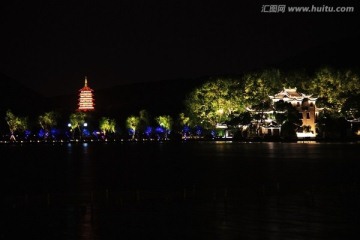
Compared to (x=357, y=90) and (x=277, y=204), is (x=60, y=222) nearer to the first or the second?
(x=277, y=204)

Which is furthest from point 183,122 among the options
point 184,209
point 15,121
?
point 184,209

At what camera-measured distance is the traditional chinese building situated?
328ft

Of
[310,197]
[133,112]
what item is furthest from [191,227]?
[133,112]

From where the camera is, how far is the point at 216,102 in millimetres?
103750

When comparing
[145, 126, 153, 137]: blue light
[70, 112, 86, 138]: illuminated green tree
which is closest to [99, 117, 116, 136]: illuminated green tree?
[70, 112, 86, 138]: illuminated green tree

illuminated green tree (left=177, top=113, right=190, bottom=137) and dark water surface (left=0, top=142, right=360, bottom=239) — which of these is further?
illuminated green tree (left=177, top=113, right=190, bottom=137)

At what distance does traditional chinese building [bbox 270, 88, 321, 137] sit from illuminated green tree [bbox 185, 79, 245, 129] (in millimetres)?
6227

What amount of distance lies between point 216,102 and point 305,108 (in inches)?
591

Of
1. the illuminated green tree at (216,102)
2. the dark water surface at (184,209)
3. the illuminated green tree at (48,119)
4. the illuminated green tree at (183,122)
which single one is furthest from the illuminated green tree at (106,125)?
the dark water surface at (184,209)

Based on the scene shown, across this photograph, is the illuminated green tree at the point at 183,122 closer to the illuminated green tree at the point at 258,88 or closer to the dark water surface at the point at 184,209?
the illuminated green tree at the point at 258,88

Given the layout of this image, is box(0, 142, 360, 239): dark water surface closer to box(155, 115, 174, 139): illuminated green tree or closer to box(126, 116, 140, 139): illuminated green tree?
box(155, 115, 174, 139): illuminated green tree

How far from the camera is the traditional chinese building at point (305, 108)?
328ft

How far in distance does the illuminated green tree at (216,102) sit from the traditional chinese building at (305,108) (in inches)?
245

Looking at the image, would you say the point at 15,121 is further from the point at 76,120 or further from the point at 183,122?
the point at 183,122
